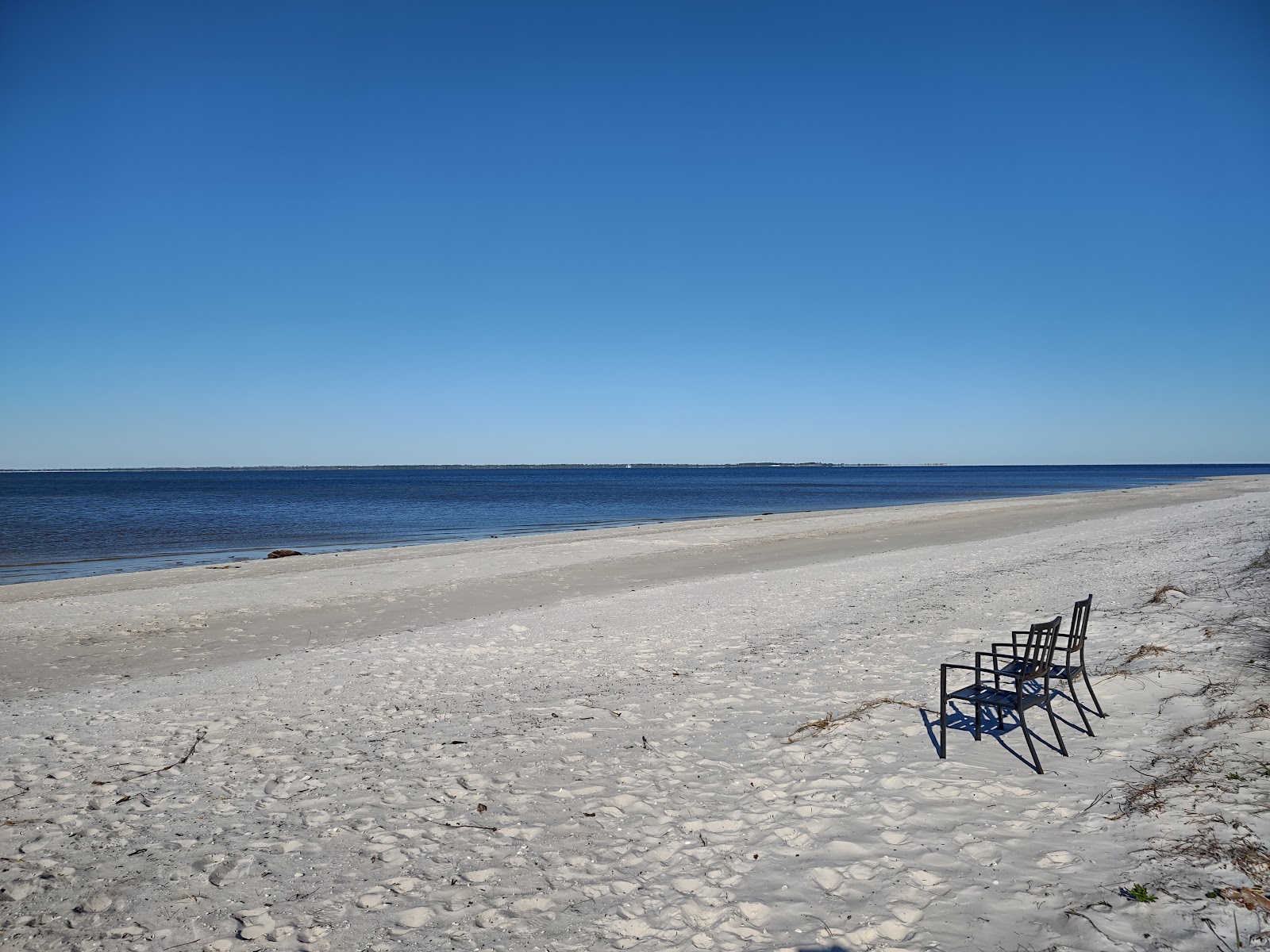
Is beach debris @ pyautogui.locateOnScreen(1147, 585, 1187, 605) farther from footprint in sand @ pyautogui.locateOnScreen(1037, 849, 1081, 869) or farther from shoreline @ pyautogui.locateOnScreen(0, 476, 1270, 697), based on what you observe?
shoreline @ pyautogui.locateOnScreen(0, 476, 1270, 697)

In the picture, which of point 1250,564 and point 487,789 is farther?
point 1250,564

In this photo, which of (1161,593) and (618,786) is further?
(1161,593)

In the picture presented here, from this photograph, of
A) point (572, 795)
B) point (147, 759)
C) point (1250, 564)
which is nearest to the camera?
point (572, 795)

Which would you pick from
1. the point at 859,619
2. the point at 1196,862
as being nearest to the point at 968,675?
the point at 859,619

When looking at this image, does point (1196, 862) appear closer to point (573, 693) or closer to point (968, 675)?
point (968, 675)

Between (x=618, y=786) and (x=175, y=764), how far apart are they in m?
3.48

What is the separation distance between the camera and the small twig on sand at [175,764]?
5156 millimetres

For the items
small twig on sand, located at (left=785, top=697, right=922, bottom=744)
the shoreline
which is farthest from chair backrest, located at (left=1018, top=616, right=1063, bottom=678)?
the shoreline

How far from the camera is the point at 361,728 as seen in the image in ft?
20.5

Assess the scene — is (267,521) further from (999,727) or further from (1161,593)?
(999,727)

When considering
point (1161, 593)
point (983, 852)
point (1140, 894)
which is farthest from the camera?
point (1161, 593)

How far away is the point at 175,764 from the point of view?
550 centimetres

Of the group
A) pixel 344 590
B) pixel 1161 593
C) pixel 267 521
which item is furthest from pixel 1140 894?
pixel 267 521

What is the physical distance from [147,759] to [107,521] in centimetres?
4114
